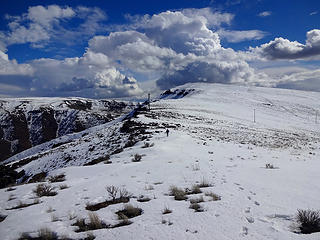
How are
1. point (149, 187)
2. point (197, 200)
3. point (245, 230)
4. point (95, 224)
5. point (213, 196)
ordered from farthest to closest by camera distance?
point (149, 187) < point (213, 196) < point (197, 200) < point (95, 224) < point (245, 230)

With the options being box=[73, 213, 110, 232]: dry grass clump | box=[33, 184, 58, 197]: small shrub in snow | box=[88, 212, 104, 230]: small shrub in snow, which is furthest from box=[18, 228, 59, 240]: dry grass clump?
box=[33, 184, 58, 197]: small shrub in snow

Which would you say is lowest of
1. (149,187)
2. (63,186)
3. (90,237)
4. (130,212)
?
(63,186)

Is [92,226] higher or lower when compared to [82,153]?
higher

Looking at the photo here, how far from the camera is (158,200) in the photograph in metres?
6.13

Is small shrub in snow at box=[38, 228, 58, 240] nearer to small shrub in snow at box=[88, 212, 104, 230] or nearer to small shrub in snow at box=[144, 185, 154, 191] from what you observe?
small shrub in snow at box=[88, 212, 104, 230]

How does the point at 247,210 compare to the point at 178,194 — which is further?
the point at 178,194

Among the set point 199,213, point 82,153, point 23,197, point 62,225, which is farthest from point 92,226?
point 82,153

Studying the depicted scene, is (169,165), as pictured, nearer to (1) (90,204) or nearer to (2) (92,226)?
(1) (90,204)

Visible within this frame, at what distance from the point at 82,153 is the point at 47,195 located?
17.5 meters

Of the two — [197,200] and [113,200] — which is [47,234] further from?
[197,200]

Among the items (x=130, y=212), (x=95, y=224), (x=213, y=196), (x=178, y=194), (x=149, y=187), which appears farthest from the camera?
(x=149, y=187)

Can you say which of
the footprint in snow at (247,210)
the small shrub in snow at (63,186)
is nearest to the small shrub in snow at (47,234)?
the small shrub in snow at (63,186)

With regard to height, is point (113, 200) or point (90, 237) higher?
point (90, 237)

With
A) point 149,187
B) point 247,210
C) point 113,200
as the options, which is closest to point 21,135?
point 149,187
